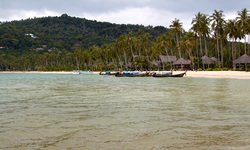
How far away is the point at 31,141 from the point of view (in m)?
7.47

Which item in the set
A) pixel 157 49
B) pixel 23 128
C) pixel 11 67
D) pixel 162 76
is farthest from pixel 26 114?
pixel 11 67

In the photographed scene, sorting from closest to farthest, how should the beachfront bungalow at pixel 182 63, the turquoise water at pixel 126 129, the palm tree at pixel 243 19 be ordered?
the turquoise water at pixel 126 129
the palm tree at pixel 243 19
the beachfront bungalow at pixel 182 63

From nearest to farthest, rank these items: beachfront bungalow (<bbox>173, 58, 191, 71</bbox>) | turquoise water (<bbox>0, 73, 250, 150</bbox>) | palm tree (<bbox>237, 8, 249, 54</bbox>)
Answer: turquoise water (<bbox>0, 73, 250, 150</bbox>) < palm tree (<bbox>237, 8, 249, 54</bbox>) < beachfront bungalow (<bbox>173, 58, 191, 71</bbox>)

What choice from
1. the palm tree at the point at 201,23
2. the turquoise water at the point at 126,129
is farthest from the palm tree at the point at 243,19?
the turquoise water at the point at 126,129

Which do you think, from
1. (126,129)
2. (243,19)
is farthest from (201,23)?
(126,129)

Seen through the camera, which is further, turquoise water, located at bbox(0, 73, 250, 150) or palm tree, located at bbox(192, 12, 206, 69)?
palm tree, located at bbox(192, 12, 206, 69)

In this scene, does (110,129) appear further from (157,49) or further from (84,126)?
(157,49)

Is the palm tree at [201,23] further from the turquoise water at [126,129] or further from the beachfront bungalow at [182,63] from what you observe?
the turquoise water at [126,129]

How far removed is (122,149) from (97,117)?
4704mm

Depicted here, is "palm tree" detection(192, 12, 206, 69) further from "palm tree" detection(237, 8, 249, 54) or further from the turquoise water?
the turquoise water

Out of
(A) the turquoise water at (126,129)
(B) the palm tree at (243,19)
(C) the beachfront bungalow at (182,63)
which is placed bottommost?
(A) the turquoise water at (126,129)

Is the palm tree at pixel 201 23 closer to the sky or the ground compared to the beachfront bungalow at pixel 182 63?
closer to the sky

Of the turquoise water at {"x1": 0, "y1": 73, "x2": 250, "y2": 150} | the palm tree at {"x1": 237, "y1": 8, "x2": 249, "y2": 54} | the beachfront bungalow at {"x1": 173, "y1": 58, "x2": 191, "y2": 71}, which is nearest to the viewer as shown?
the turquoise water at {"x1": 0, "y1": 73, "x2": 250, "y2": 150}

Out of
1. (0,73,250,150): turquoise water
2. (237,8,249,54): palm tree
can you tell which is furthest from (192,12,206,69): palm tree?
(0,73,250,150): turquoise water
